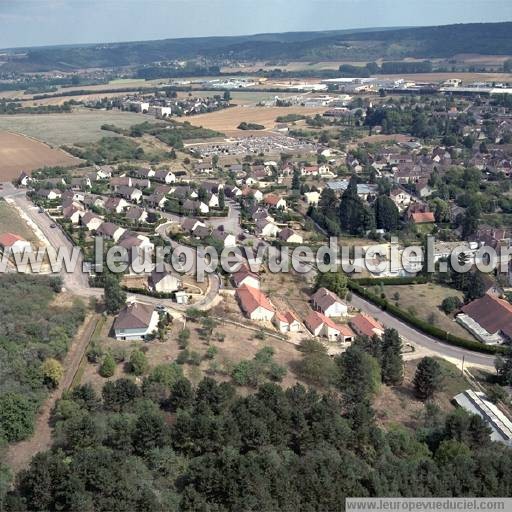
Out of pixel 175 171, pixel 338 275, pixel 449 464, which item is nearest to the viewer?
pixel 449 464

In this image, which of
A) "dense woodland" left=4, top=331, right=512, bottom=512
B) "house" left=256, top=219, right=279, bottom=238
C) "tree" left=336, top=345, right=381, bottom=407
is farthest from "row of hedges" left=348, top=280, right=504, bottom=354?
"house" left=256, top=219, right=279, bottom=238

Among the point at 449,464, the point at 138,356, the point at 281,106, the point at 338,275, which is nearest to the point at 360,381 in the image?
the point at 449,464

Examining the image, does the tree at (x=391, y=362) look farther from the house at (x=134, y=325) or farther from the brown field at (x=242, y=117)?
the brown field at (x=242, y=117)

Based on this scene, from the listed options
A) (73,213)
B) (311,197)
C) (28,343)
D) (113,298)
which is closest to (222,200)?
(311,197)

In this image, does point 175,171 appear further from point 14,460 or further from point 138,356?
point 14,460

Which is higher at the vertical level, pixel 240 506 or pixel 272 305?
pixel 240 506

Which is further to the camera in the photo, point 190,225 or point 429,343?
point 190,225

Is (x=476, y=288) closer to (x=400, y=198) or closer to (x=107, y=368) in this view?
(x=107, y=368)

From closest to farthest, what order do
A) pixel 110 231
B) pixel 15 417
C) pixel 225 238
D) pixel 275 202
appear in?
1. pixel 15 417
2. pixel 225 238
3. pixel 110 231
4. pixel 275 202
